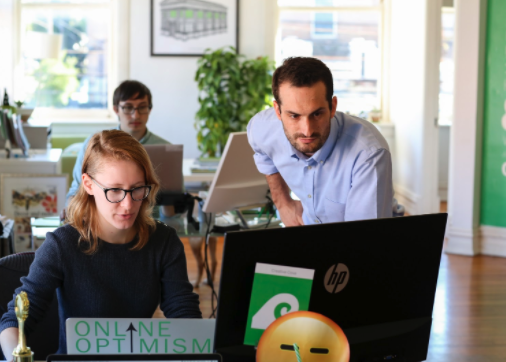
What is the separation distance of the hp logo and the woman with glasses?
0.58 m

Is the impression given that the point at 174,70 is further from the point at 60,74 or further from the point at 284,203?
the point at 284,203

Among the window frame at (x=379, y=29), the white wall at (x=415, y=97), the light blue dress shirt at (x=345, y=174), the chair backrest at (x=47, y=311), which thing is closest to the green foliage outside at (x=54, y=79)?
the window frame at (x=379, y=29)

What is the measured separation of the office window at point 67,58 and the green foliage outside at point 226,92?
123 cm

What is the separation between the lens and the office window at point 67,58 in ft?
21.9

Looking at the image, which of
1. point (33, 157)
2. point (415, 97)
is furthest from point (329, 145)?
point (415, 97)

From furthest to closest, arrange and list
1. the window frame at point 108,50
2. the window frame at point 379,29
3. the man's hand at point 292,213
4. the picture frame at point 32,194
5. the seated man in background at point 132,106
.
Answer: the window frame at point 379,29 → the window frame at point 108,50 → the picture frame at point 32,194 → the seated man in background at point 132,106 → the man's hand at point 292,213

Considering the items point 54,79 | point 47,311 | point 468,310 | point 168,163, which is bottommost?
point 468,310

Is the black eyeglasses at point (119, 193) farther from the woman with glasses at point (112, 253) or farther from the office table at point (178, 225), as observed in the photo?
the office table at point (178, 225)

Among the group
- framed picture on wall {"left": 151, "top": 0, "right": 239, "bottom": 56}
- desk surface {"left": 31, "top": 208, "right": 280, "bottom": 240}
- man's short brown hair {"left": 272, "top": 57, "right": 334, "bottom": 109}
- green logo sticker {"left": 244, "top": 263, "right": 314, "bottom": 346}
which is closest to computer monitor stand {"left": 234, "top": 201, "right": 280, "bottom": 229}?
desk surface {"left": 31, "top": 208, "right": 280, "bottom": 240}

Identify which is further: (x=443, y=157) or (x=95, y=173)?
(x=443, y=157)

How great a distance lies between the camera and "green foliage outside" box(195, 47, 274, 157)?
620 centimetres

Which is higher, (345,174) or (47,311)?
(345,174)

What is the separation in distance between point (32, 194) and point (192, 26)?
2996 millimetres

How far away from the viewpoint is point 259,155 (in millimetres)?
2344
